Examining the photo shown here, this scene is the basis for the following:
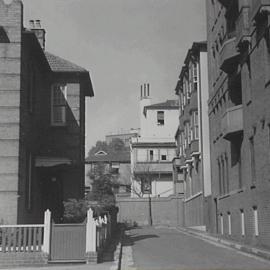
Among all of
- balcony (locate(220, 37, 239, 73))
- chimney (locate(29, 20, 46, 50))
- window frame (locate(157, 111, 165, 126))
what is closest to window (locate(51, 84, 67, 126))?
chimney (locate(29, 20, 46, 50))

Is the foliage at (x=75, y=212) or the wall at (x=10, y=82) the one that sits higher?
the wall at (x=10, y=82)

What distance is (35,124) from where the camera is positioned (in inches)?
1012

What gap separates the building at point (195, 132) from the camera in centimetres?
3750

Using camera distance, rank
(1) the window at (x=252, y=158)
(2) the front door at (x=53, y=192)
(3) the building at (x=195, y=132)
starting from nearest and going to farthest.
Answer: (1) the window at (x=252, y=158)
(2) the front door at (x=53, y=192)
(3) the building at (x=195, y=132)

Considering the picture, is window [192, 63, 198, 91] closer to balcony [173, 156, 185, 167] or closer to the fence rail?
balcony [173, 156, 185, 167]

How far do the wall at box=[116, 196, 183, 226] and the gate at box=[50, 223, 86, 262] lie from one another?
3846 centimetres

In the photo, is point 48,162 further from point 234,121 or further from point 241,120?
point 241,120

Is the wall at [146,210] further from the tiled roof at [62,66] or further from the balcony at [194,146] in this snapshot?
the tiled roof at [62,66]

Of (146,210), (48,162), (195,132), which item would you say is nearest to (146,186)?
(146,210)

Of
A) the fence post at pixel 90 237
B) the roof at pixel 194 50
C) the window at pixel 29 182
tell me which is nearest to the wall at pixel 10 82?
the window at pixel 29 182

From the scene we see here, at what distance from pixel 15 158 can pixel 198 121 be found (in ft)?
65.7

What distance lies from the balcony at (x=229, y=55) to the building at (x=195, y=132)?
11.4 m

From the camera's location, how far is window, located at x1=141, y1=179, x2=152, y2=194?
6819cm

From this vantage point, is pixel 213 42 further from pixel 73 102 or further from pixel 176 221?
pixel 176 221
